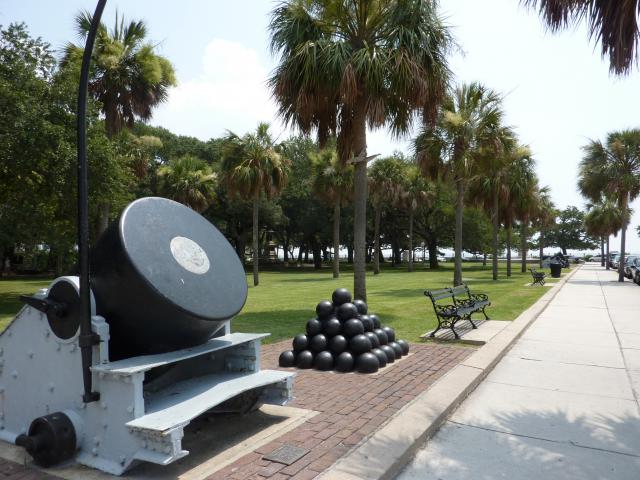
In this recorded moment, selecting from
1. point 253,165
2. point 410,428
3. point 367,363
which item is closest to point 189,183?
point 253,165

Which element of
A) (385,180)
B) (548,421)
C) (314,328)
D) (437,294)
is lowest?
(548,421)

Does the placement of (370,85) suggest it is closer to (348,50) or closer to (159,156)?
(348,50)

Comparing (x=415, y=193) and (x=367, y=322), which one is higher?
(x=415, y=193)

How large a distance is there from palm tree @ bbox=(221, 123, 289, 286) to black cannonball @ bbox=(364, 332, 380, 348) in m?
17.2

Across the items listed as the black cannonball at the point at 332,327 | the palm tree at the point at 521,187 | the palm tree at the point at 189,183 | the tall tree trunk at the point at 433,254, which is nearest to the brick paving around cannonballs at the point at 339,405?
the black cannonball at the point at 332,327

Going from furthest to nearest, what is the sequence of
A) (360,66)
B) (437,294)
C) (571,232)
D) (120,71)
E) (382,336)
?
(571,232) → (120,71) → (360,66) → (437,294) → (382,336)

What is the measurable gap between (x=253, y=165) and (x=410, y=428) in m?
20.8

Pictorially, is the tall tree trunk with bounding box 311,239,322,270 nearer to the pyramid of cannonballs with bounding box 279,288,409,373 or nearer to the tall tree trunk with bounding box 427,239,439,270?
the tall tree trunk with bounding box 427,239,439,270

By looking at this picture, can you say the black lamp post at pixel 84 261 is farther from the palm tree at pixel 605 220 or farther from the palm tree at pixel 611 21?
the palm tree at pixel 605 220

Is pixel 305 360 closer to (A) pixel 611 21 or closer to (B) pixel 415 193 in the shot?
(A) pixel 611 21

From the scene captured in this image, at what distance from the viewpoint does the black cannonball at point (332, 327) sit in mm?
6723

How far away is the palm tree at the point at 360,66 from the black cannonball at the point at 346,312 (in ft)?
16.3

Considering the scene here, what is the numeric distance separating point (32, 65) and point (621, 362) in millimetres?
16055

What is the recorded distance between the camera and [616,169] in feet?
89.9
